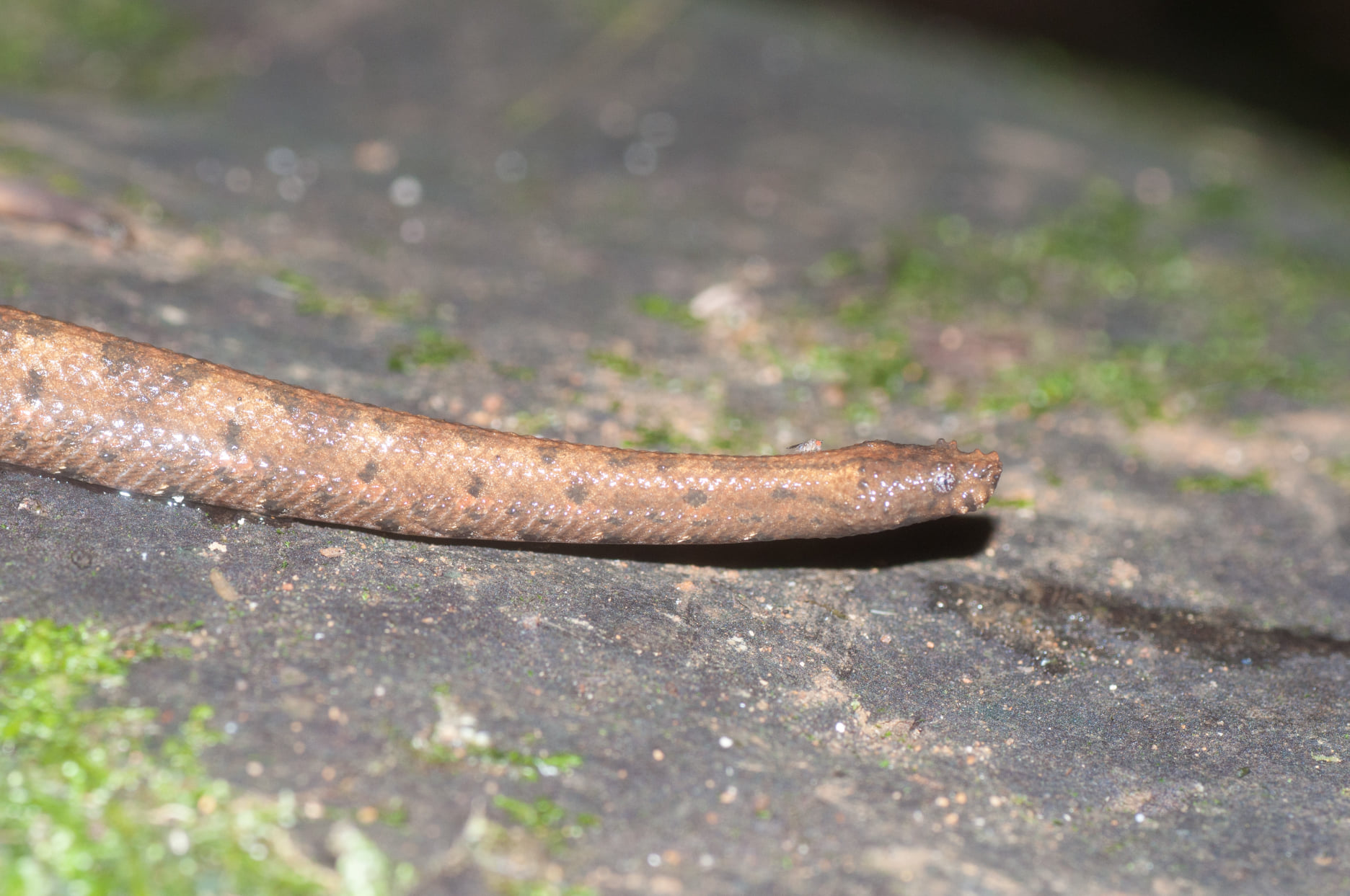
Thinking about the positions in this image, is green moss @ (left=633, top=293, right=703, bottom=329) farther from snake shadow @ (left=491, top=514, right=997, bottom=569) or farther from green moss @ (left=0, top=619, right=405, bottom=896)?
green moss @ (left=0, top=619, right=405, bottom=896)

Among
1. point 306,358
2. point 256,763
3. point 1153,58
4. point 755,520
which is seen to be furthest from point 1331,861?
point 1153,58

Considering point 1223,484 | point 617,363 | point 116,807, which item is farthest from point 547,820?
point 1223,484

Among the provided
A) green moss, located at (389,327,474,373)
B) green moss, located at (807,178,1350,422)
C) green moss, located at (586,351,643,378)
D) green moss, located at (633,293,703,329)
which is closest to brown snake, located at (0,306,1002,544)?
green moss, located at (389,327,474,373)

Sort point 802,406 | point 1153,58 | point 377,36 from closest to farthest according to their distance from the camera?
1. point 802,406
2. point 377,36
3. point 1153,58

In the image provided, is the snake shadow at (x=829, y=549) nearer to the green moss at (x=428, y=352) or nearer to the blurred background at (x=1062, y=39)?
the green moss at (x=428, y=352)

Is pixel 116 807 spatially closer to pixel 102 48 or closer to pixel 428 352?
pixel 428 352

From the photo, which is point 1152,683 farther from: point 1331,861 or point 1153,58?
point 1153,58
